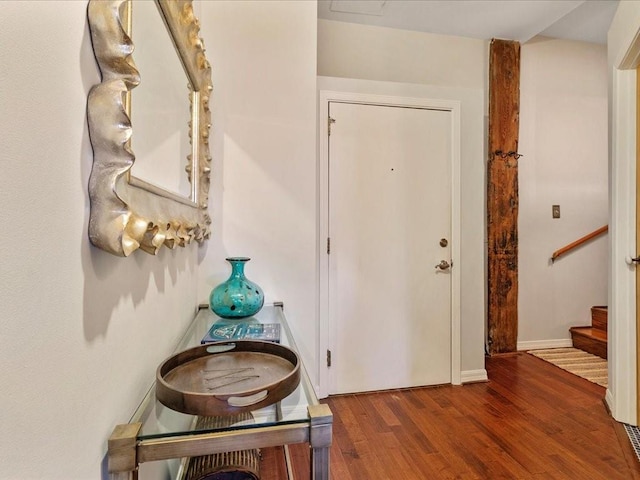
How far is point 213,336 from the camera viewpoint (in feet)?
3.92

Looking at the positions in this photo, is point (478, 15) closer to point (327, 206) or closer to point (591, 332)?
point (327, 206)

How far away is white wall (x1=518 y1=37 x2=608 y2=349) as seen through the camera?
319cm

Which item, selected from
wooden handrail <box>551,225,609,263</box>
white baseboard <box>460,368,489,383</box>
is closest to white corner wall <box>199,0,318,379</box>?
white baseboard <box>460,368,489,383</box>

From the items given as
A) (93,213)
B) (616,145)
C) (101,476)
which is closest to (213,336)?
(101,476)

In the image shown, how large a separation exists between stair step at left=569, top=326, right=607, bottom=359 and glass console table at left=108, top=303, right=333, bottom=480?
3.29 metres

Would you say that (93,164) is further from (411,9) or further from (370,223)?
(411,9)

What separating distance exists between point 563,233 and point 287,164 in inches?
113

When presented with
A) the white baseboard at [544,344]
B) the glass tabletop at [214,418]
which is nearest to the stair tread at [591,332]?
the white baseboard at [544,344]

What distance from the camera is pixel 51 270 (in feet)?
1.53

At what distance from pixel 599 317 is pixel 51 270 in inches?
158

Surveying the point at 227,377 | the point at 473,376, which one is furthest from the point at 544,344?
the point at 227,377

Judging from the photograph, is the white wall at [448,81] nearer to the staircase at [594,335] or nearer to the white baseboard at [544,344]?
the white baseboard at [544,344]

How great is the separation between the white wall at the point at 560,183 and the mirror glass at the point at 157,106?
3062 millimetres

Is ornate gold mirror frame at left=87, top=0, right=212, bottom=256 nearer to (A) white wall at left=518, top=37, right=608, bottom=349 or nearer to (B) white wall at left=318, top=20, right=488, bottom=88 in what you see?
(B) white wall at left=318, top=20, right=488, bottom=88
